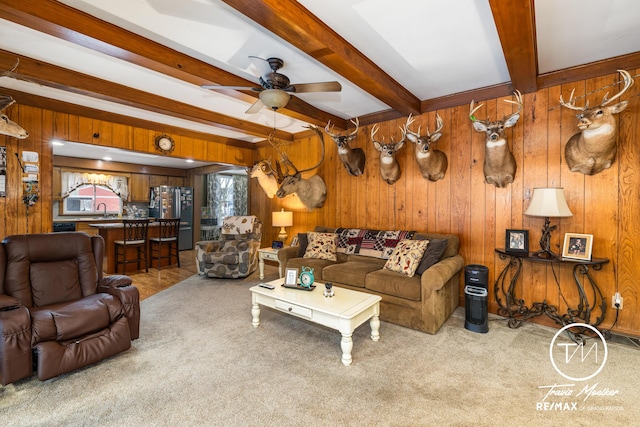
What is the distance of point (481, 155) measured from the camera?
3525 millimetres

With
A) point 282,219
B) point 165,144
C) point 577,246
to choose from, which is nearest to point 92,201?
point 165,144

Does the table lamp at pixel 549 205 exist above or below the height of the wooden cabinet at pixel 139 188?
below

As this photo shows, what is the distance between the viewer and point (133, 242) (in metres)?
5.40

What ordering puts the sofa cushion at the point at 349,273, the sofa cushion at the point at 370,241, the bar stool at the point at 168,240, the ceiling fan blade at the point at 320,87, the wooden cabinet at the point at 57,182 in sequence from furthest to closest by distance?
the wooden cabinet at the point at 57,182, the bar stool at the point at 168,240, the sofa cushion at the point at 370,241, the sofa cushion at the point at 349,273, the ceiling fan blade at the point at 320,87

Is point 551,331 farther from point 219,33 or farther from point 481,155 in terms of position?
point 219,33

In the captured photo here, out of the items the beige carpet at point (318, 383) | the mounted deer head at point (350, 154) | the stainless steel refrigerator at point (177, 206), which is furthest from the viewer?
the stainless steel refrigerator at point (177, 206)

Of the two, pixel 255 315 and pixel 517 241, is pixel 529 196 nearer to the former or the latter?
pixel 517 241

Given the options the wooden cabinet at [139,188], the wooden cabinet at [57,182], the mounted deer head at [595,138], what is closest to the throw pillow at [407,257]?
the mounted deer head at [595,138]

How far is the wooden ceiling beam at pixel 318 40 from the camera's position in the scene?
185 cm

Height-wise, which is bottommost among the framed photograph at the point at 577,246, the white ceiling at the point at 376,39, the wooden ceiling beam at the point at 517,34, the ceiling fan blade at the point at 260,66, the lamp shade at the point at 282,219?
the framed photograph at the point at 577,246

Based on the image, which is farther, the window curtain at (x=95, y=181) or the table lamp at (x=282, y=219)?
the window curtain at (x=95, y=181)

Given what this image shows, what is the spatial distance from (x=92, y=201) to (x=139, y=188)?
1.09m

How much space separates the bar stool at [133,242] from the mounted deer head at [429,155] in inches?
191

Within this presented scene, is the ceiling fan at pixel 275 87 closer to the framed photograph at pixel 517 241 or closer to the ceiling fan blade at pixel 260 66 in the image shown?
the ceiling fan blade at pixel 260 66
